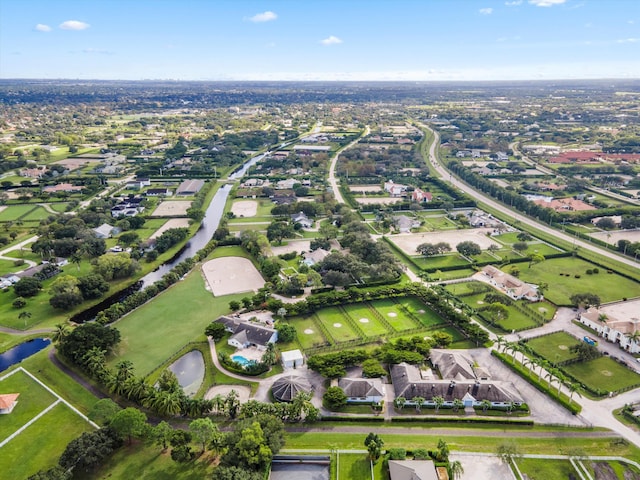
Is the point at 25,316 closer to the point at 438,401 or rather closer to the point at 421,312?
the point at 438,401

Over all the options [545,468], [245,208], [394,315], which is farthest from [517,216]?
[545,468]

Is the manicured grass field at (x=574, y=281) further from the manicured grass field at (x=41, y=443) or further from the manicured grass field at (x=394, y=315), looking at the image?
the manicured grass field at (x=41, y=443)

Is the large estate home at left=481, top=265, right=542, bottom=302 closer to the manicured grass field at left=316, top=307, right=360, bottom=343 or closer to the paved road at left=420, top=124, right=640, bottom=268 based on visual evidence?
the paved road at left=420, top=124, right=640, bottom=268

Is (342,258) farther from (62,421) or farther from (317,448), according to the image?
(62,421)

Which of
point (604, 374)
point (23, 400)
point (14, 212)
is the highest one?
point (14, 212)

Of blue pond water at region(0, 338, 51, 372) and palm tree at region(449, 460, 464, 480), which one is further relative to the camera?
blue pond water at region(0, 338, 51, 372)

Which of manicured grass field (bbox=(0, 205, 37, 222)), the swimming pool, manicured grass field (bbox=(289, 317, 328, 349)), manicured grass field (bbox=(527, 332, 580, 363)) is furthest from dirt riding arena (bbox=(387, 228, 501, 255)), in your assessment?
manicured grass field (bbox=(0, 205, 37, 222))

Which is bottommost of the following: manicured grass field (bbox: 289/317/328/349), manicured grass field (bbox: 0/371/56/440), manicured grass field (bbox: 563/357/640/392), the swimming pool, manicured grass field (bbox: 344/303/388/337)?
manicured grass field (bbox: 563/357/640/392)
